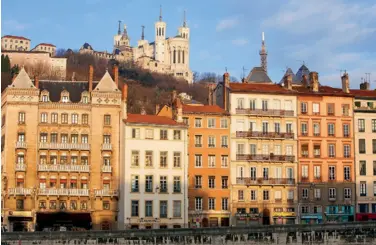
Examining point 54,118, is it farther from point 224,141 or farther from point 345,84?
point 345,84

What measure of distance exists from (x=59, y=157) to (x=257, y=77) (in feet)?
77.5

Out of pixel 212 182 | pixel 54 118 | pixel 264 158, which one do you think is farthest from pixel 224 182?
pixel 54 118

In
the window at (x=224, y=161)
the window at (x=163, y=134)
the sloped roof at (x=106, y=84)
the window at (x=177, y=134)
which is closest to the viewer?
the window at (x=163, y=134)

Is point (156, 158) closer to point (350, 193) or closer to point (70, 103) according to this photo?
point (70, 103)

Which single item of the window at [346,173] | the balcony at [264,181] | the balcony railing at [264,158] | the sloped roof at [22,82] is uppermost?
the sloped roof at [22,82]

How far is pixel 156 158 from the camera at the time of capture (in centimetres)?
5769

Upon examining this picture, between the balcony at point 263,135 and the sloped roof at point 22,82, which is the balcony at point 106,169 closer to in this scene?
the sloped roof at point 22,82

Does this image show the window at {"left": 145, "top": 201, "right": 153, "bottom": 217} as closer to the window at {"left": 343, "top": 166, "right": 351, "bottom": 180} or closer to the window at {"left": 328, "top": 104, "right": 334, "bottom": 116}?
the window at {"left": 343, "top": 166, "right": 351, "bottom": 180}

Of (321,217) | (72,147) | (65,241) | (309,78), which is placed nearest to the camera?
(65,241)

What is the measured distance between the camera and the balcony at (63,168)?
55.9 meters

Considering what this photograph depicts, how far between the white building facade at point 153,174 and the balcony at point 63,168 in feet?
10.6

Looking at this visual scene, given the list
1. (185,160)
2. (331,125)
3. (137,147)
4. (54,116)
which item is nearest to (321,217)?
(331,125)

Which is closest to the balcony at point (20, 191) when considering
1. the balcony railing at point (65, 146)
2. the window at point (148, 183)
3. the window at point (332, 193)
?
the balcony railing at point (65, 146)

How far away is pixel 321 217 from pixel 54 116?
2608cm
